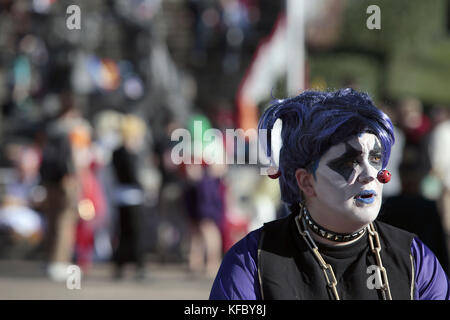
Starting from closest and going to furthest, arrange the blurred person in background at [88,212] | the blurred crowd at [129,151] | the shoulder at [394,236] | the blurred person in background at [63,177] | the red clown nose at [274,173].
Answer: the shoulder at [394,236] < the red clown nose at [274,173] < the blurred person in background at [63,177] < the blurred crowd at [129,151] < the blurred person in background at [88,212]

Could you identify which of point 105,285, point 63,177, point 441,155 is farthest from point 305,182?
point 441,155

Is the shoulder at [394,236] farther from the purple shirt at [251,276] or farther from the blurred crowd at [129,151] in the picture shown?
the blurred crowd at [129,151]

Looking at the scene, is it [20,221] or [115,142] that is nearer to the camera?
[20,221]

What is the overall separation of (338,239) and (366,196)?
0.14m

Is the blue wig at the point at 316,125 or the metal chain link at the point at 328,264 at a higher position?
the blue wig at the point at 316,125

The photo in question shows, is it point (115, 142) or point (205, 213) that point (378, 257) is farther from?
point (115, 142)

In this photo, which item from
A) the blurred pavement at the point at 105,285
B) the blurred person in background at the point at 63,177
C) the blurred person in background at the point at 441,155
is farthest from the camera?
the blurred person in background at the point at 441,155

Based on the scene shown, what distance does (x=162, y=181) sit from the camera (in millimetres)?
13070

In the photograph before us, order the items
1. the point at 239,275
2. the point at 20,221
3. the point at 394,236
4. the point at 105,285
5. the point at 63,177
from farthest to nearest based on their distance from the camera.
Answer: the point at 20,221
the point at 63,177
the point at 105,285
the point at 394,236
the point at 239,275

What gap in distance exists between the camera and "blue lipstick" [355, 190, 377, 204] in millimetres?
2799

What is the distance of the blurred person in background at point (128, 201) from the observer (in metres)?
11.2

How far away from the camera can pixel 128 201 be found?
11.3 meters

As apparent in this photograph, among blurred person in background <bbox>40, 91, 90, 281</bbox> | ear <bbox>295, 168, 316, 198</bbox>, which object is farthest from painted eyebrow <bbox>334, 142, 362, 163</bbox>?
blurred person in background <bbox>40, 91, 90, 281</bbox>

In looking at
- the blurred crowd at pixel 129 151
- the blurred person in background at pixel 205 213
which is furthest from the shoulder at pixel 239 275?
the blurred person in background at pixel 205 213
